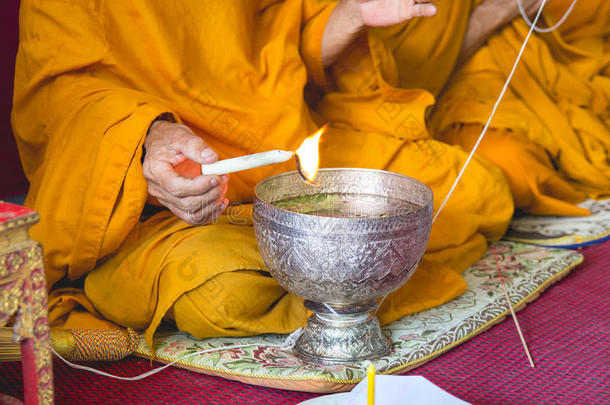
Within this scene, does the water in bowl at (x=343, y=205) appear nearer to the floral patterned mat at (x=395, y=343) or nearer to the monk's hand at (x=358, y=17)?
the floral patterned mat at (x=395, y=343)

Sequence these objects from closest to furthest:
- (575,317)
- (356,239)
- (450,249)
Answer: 1. (356,239)
2. (575,317)
3. (450,249)

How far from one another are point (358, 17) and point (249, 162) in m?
0.73

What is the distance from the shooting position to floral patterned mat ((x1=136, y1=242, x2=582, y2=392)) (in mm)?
1394

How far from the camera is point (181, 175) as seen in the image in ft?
4.67

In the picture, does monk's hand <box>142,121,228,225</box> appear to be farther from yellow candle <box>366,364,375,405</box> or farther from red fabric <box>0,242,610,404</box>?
yellow candle <box>366,364,375,405</box>

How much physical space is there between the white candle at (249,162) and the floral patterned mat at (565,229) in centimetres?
123

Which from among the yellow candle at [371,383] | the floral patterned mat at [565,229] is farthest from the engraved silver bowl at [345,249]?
the floral patterned mat at [565,229]

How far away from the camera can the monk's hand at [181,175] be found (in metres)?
1.33

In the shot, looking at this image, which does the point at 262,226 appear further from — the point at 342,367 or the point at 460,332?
the point at 460,332

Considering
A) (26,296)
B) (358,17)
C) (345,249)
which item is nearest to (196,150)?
(345,249)

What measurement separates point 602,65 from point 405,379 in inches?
68.3

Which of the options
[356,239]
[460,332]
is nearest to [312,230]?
[356,239]

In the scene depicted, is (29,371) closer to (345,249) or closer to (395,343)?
(345,249)

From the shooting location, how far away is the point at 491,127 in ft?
7.58
